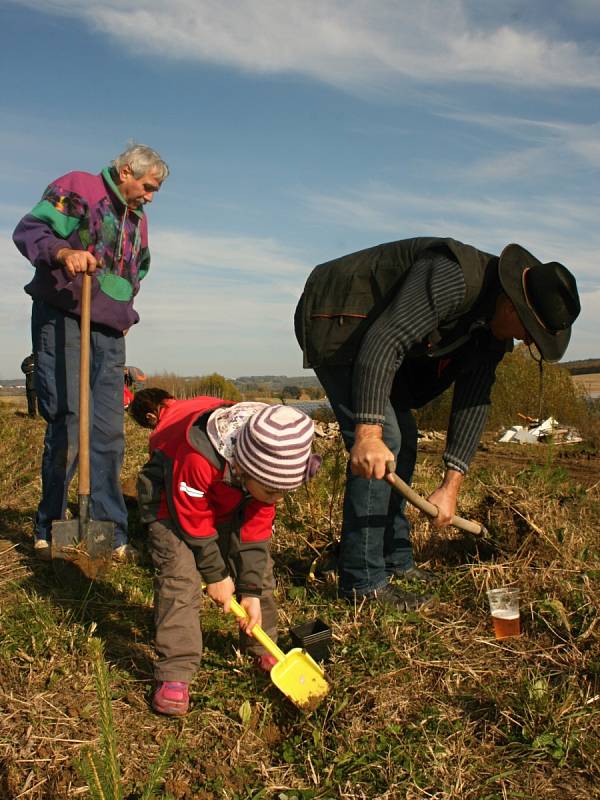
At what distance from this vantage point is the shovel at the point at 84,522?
387cm

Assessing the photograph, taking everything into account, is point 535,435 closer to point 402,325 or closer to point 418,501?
point 418,501

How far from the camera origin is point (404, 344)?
9.09ft

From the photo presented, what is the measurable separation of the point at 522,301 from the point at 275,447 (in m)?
1.18

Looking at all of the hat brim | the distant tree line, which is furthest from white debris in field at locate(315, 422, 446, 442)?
the hat brim

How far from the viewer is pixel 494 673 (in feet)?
9.03

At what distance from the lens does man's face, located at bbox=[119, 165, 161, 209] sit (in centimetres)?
403

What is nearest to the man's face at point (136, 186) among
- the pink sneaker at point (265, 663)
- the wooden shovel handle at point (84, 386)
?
the wooden shovel handle at point (84, 386)

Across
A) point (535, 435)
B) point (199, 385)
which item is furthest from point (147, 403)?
point (199, 385)

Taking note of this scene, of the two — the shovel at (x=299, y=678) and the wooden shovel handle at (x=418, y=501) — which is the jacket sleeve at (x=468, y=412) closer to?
the wooden shovel handle at (x=418, y=501)

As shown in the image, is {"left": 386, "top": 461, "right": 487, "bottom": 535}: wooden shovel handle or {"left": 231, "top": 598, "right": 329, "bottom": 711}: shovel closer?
{"left": 231, "top": 598, "right": 329, "bottom": 711}: shovel

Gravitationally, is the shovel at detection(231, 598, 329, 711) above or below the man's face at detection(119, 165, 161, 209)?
below

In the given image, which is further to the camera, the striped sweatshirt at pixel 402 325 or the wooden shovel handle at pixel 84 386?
the wooden shovel handle at pixel 84 386

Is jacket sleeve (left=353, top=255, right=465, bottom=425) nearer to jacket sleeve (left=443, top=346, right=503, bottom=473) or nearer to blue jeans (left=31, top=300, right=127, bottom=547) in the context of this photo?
jacket sleeve (left=443, top=346, right=503, bottom=473)

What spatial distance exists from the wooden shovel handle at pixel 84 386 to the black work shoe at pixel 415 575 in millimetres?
1773
